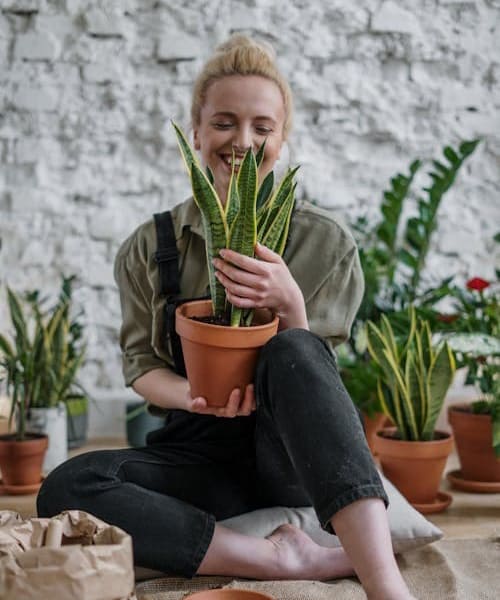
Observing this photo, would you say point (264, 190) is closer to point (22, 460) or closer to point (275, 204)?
point (275, 204)

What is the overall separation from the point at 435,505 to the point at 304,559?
806mm

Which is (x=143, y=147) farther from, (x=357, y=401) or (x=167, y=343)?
(x=167, y=343)

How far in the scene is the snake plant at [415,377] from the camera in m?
2.42

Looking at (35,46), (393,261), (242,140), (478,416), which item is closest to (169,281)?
(242,140)

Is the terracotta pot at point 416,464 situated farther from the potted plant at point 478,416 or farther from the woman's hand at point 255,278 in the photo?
the woman's hand at point 255,278

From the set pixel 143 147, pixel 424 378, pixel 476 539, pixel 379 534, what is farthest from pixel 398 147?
pixel 379 534

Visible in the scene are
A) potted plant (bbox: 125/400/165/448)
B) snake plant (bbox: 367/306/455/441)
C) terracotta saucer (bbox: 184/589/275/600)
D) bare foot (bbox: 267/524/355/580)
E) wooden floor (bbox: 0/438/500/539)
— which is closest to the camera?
terracotta saucer (bbox: 184/589/275/600)

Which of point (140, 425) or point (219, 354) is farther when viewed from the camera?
point (140, 425)

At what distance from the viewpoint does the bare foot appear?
70.5 inches

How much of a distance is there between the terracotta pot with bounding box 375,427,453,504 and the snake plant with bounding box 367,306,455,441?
0.05m

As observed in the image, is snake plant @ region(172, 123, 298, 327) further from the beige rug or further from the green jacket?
the beige rug

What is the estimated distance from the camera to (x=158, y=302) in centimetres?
200

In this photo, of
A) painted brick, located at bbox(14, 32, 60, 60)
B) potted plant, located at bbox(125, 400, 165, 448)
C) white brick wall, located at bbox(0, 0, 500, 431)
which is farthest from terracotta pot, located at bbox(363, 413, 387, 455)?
painted brick, located at bbox(14, 32, 60, 60)

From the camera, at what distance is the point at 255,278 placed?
1.52 m
